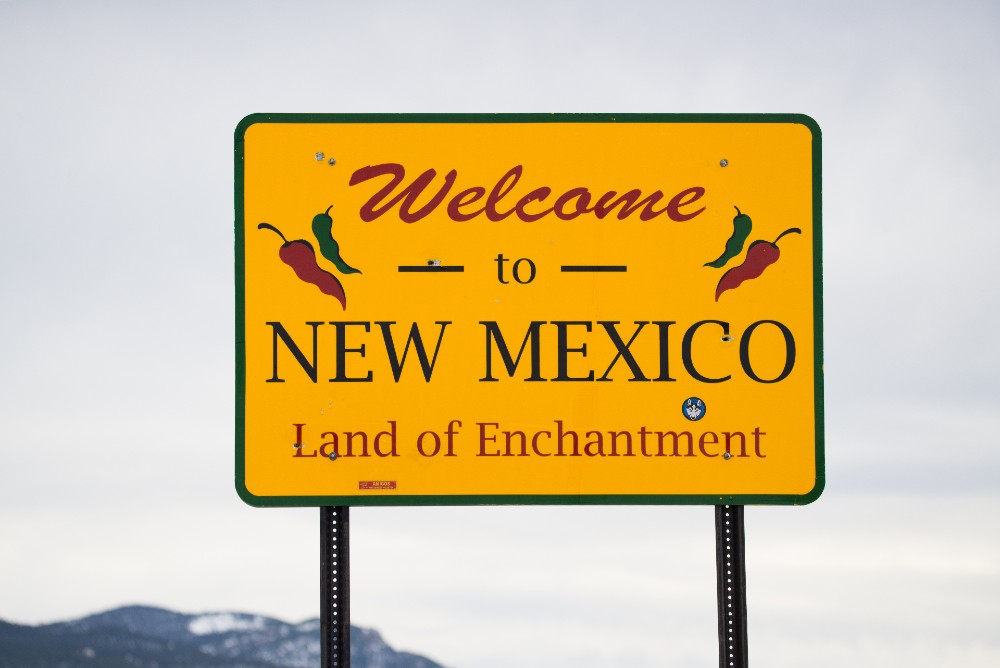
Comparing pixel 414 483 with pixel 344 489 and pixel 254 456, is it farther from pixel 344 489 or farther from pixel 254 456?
pixel 254 456

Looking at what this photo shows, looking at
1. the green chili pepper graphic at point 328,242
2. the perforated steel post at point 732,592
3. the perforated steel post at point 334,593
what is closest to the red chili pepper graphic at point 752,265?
the perforated steel post at point 732,592

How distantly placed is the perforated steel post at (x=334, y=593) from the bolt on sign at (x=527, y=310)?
0.62ft

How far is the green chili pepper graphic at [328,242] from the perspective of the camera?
742 cm

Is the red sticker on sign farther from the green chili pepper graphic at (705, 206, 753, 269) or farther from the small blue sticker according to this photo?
the green chili pepper graphic at (705, 206, 753, 269)

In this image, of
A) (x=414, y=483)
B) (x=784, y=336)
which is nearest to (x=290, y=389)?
(x=414, y=483)

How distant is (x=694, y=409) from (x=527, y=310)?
1181 mm

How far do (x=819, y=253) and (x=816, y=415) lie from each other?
99cm

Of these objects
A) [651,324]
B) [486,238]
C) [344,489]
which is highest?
[486,238]

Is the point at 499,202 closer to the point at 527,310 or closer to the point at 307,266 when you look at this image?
the point at 527,310

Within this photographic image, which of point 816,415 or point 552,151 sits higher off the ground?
point 552,151

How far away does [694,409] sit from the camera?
744cm

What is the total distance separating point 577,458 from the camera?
739 cm

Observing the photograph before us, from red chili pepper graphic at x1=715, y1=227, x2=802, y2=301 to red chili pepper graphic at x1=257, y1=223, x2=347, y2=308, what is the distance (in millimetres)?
2322

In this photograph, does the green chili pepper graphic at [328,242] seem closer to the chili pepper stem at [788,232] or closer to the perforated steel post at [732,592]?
the chili pepper stem at [788,232]
